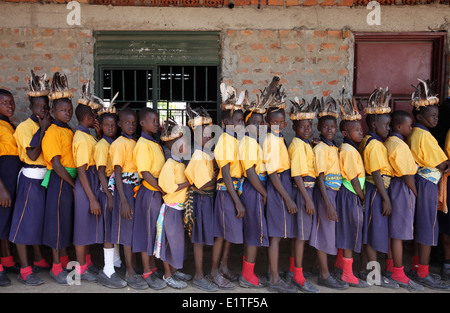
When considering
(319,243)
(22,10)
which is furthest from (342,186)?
(22,10)

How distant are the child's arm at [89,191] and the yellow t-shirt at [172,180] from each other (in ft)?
2.14

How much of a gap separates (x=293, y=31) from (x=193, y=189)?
246cm

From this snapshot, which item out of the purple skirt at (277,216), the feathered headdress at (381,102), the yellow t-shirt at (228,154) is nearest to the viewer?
the yellow t-shirt at (228,154)

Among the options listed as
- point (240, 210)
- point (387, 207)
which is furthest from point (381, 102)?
point (240, 210)

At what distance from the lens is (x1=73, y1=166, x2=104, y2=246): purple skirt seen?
3.65 metres

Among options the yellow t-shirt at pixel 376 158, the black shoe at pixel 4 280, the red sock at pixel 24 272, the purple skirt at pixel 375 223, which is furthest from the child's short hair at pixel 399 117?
the black shoe at pixel 4 280

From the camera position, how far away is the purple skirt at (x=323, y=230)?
3.64 meters

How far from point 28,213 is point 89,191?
644 mm

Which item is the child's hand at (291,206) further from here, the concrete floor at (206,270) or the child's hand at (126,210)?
the child's hand at (126,210)

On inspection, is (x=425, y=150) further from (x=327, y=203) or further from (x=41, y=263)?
(x=41, y=263)

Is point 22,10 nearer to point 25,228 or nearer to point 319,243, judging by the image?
point 25,228

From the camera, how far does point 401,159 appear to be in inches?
142

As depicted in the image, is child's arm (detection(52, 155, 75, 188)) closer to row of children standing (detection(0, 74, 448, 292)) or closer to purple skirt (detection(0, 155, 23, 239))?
row of children standing (detection(0, 74, 448, 292))

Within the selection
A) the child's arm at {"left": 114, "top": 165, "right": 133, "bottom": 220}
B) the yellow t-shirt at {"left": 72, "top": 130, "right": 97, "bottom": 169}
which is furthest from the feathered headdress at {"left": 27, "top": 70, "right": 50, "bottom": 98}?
the child's arm at {"left": 114, "top": 165, "right": 133, "bottom": 220}
